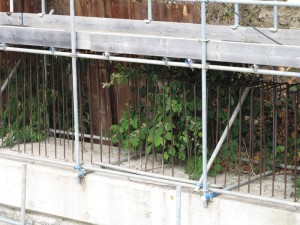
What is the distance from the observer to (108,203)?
8.09 metres

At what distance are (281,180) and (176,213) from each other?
45.6 inches

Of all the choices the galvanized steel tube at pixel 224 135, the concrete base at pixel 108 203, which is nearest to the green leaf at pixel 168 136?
the concrete base at pixel 108 203

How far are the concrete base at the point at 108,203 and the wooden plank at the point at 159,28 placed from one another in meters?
1.62

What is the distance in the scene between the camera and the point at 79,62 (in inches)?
371

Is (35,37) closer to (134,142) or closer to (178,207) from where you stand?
(134,142)

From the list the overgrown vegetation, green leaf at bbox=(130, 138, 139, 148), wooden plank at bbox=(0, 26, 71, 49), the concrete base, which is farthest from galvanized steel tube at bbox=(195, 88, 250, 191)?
wooden plank at bbox=(0, 26, 71, 49)

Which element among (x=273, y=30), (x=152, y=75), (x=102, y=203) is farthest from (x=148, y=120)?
(x=273, y=30)

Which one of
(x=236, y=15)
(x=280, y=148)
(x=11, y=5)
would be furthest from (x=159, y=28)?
(x=11, y=5)

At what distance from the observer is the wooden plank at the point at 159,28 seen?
7.96 meters

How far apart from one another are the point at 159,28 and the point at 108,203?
1.93 m

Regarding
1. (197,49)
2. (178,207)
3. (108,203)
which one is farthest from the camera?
(108,203)

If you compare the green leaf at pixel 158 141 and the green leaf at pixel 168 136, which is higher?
the green leaf at pixel 168 136

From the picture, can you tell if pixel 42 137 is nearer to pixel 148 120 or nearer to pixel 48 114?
pixel 48 114

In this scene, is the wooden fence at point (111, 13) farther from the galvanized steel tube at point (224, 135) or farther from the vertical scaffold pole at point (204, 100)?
the vertical scaffold pole at point (204, 100)
